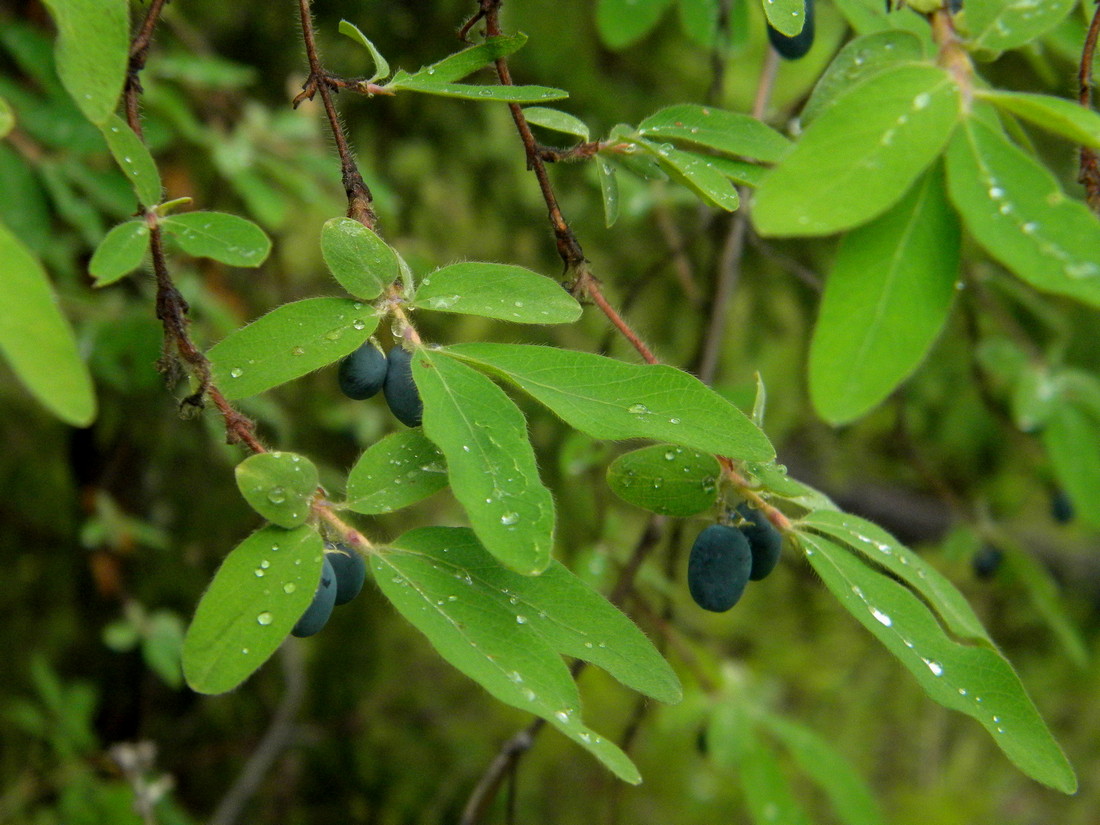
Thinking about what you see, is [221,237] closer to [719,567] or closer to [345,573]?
[345,573]

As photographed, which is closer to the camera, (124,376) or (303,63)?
(124,376)

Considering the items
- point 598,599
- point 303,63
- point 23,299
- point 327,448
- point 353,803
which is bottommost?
point 353,803

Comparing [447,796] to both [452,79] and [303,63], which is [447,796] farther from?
[452,79]

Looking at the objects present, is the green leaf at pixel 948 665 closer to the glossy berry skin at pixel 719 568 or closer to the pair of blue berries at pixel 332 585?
the glossy berry skin at pixel 719 568

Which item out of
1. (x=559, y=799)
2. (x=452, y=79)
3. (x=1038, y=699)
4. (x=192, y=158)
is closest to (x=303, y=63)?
(x=192, y=158)

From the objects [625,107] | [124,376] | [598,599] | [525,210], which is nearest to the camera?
[598,599]

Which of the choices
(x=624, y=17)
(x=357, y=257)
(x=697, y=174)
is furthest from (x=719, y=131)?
(x=624, y=17)

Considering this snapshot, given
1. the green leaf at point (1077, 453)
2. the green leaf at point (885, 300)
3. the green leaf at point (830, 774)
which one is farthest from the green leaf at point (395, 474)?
the green leaf at point (1077, 453)
